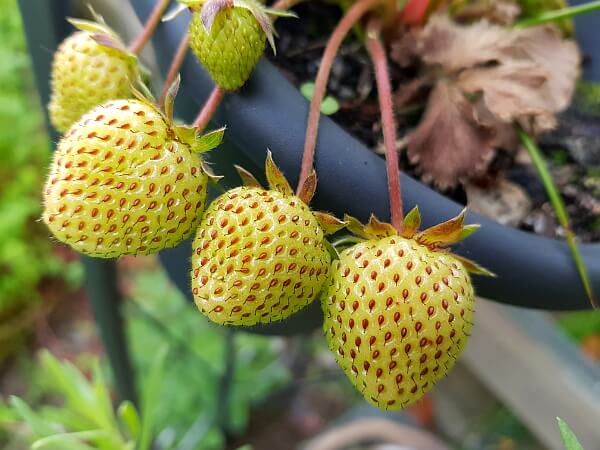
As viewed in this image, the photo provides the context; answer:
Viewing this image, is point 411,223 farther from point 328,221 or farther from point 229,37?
point 229,37

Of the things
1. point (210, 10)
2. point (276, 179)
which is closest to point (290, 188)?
point (276, 179)

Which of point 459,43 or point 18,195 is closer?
point 459,43

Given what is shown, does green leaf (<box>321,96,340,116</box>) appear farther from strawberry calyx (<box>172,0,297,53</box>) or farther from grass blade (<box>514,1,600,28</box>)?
grass blade (<box>514,1,600,28</box>)

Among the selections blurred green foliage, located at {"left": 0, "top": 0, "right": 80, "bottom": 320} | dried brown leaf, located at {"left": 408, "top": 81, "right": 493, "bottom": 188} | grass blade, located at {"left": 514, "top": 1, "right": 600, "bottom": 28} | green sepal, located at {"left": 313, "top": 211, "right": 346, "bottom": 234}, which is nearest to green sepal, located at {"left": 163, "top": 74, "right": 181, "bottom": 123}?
green sepal, located at {"left": 313, "top": 211, "right": 346, "bottom": 234}

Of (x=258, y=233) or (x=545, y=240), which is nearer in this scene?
(x=258, y=233)

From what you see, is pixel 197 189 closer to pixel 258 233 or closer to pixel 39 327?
pixel 258 233

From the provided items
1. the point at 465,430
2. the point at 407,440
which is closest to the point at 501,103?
the point at 407,440

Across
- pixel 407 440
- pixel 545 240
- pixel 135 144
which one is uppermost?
pixel 135 144
